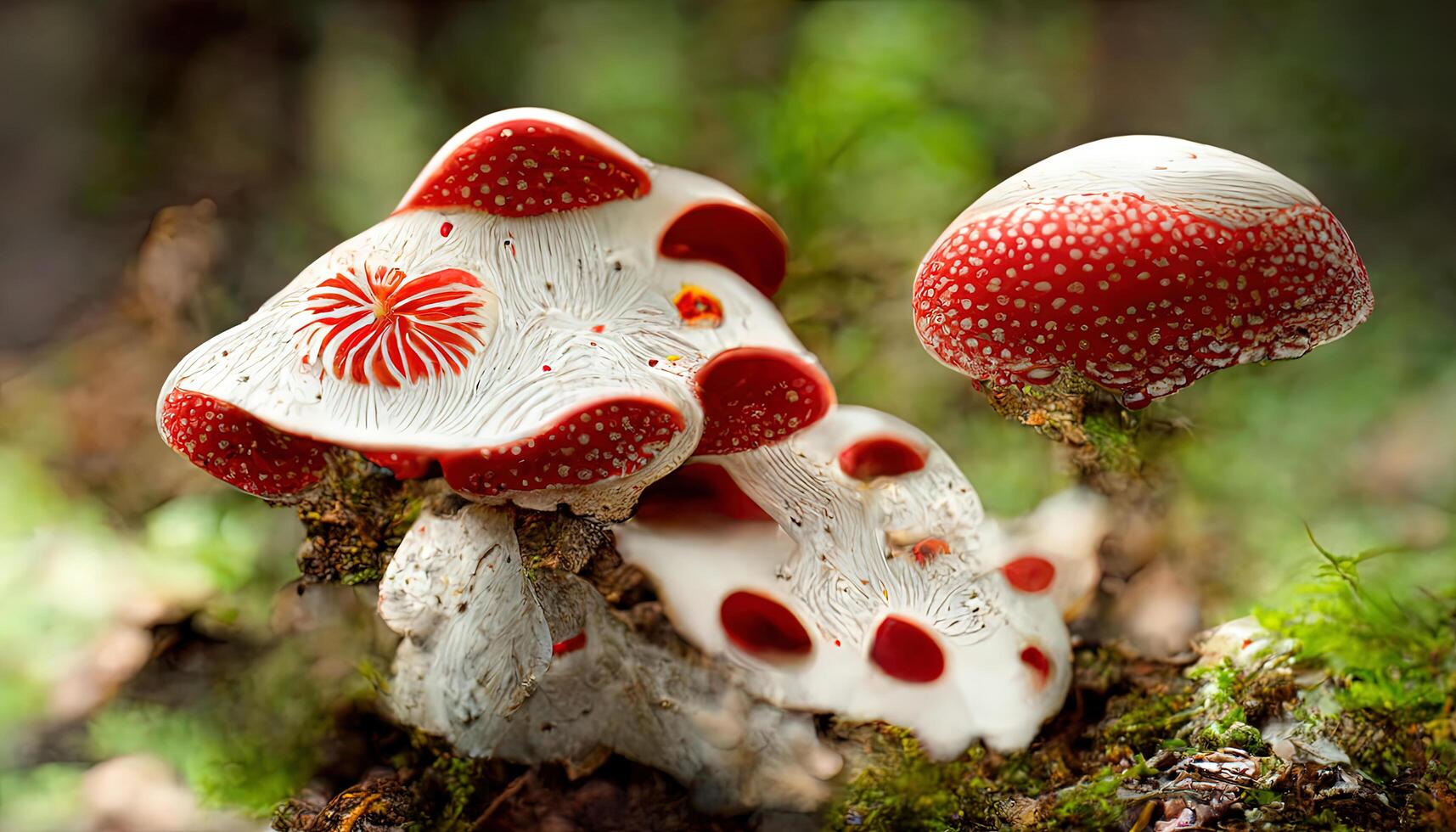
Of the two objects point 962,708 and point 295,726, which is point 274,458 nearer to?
point 295,726

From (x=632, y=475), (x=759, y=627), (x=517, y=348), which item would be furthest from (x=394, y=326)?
(x=759, y=627)

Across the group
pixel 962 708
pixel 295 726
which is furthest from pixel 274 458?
pixel 962 708

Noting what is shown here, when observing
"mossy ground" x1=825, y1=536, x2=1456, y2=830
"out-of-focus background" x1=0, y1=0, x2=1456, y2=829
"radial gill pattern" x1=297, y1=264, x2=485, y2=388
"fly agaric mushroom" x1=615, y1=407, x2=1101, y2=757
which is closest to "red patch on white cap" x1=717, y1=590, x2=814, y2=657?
"fly agaric mushroom" x1=615, y1=407, x2=1101, y2=757

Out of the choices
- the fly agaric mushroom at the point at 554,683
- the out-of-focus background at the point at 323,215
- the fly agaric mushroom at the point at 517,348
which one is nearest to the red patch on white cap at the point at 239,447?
the fly agaric mushroom at the point at 517,348

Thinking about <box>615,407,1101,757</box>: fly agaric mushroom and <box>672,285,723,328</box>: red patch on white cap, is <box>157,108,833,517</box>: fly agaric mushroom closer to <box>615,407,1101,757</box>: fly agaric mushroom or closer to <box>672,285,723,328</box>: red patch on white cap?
<box>672,285,723,328</box>: red patch on white cap

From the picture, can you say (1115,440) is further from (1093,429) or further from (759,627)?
(759,627)
